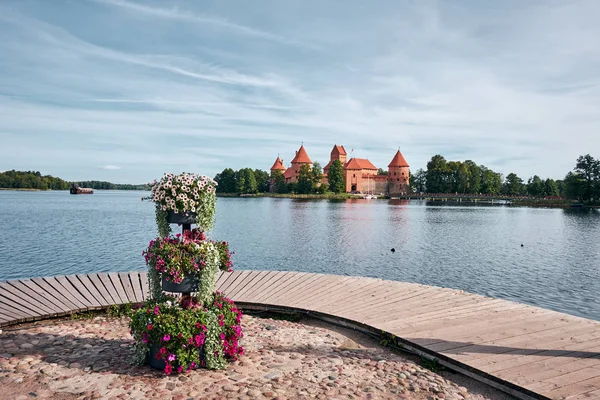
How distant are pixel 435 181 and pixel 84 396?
118563 millimetres

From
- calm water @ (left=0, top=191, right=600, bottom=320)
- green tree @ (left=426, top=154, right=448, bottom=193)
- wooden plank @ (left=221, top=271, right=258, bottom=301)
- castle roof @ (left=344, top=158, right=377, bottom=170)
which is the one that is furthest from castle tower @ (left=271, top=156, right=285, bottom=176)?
wooden plank @ (left=221, top=271, right=258, bottom=301)

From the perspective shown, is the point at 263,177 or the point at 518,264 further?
the point at 263,177

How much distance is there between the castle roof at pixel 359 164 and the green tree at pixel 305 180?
21315 millimetres

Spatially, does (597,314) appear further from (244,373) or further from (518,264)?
(244,373)

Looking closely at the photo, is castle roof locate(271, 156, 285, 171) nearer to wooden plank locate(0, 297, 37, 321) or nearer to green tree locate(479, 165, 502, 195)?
green tree locate(479, 165, 502, 195)

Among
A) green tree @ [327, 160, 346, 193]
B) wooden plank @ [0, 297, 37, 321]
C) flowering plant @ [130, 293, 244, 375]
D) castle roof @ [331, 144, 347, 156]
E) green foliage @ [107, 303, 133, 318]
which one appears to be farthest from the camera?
castle roof @ [331, 144, 347, 156]

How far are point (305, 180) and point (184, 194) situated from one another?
10121 cm

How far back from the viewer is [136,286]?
834cm

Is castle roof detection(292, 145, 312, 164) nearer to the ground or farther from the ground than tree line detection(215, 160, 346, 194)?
farther from the ground

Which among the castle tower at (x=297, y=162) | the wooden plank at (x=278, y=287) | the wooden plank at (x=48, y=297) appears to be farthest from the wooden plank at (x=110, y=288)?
the castle tower at (x=297, y=162)

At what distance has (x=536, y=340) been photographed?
5.61 m

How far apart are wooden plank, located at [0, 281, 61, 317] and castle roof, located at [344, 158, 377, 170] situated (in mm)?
117294

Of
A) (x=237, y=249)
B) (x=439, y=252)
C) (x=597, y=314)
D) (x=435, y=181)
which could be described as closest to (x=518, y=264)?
(x=439, y=252)

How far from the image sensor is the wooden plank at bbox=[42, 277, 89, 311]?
6.97 metres
